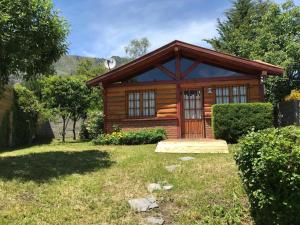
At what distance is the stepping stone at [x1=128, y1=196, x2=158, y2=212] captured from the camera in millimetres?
7613

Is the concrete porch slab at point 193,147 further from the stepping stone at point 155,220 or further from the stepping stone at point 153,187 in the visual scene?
the stepping stone at point 155,220

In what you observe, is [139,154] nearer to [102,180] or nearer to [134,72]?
[102,180]

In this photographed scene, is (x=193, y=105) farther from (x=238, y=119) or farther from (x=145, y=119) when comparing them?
(x=238, y=119)

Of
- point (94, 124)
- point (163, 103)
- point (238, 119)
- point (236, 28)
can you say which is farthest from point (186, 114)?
point (236, 28)

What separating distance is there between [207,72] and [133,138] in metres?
4.61

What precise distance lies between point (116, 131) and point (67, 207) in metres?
10.8

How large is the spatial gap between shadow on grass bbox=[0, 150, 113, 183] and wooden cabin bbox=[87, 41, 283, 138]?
232 inches

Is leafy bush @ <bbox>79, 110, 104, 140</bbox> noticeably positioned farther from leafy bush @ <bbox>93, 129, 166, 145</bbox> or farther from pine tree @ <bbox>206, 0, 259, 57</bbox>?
pine tree @ <bbox>206, 0, 259, 57</bbox>

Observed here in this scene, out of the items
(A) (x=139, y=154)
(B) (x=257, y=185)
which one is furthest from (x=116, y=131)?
(B) (x=257, y=185)

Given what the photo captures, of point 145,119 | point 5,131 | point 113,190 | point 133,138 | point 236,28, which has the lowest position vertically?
point 113,190

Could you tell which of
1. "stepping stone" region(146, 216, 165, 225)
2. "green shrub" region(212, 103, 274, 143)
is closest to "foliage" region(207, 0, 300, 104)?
"green shrub" region(212, 103, 274, 143)

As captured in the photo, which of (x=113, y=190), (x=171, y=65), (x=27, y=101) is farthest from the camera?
(x=27, y=101)

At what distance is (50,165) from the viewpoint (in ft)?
35.7

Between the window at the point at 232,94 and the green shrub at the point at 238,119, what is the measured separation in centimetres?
240
